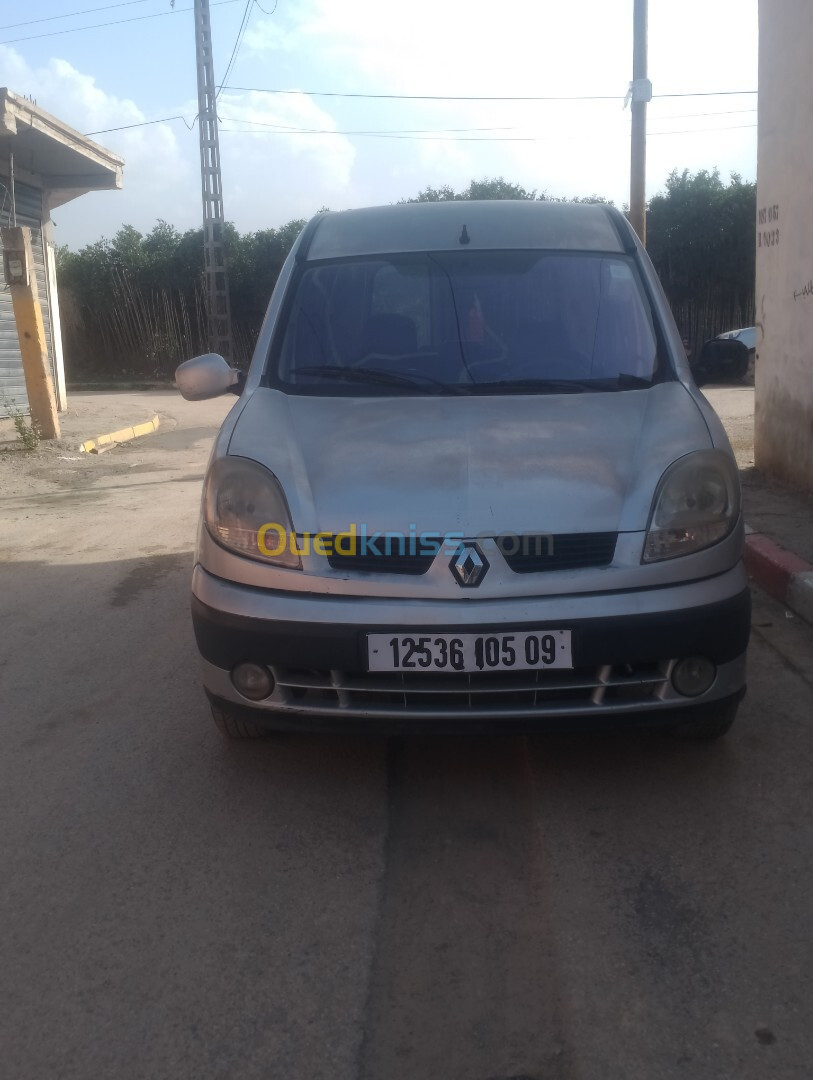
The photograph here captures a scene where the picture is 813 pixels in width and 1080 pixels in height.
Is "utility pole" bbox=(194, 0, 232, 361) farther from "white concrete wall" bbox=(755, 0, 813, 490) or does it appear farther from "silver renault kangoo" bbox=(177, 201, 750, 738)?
"silver renault kangoo" bbox=(177, 201, 750, 738)

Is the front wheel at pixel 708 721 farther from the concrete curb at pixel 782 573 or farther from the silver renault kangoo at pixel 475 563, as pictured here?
the concrete curb at pixel 782 573

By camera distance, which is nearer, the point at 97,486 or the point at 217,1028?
the point at 217,1028

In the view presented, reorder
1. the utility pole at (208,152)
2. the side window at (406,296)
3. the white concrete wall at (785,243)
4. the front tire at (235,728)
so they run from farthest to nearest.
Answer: the utility pole at (208,152), the white concrete wall at (785,243), the side window at (406,296), the front tire at (235,728)

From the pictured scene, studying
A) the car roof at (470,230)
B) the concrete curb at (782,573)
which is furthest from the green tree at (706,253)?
the car roof at (470,230)

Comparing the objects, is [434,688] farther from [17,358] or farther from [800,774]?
[17,358]

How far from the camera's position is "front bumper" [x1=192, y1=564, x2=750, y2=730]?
2.81 m

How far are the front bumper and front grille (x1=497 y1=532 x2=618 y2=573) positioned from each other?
0.10 meters

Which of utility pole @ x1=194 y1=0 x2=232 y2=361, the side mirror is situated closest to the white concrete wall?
the side mirror

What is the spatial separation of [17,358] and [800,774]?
14.8m

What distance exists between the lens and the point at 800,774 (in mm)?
3258

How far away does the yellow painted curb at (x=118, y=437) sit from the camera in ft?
42.1

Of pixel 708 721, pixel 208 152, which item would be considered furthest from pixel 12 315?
pixel 708 721

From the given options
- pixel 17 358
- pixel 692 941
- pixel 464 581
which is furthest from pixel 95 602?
pixel 17 358

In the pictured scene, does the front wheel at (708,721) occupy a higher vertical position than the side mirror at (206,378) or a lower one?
lower
